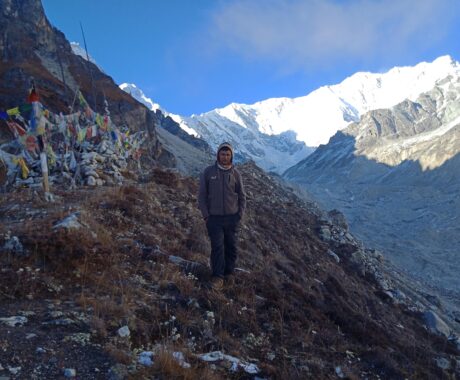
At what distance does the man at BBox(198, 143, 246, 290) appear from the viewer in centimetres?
790

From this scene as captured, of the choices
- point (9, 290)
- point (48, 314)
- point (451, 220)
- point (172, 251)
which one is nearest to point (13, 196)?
point (172, 251)

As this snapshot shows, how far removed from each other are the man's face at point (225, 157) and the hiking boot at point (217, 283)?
205 centimetres

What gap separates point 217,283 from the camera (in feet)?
25.3

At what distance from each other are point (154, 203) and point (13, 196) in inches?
142

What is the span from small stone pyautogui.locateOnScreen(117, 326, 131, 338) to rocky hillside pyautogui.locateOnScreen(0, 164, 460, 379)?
2 cm

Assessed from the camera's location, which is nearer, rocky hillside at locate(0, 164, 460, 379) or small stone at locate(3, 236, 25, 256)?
rocky hillside at locate(0, 164, 460, 379)

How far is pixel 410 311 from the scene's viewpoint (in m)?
17.2

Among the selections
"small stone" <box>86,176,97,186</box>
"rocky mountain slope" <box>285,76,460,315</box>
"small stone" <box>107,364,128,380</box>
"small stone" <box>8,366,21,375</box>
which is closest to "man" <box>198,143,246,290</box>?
"small stone" <box>107,364,128,380</box>

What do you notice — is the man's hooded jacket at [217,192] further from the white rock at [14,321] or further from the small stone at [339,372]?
the white rock at [14,321]

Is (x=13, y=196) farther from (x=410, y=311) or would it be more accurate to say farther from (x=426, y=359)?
(x=410, y=311)

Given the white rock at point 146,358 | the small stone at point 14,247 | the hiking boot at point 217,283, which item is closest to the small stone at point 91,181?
the small stone at point 14,247

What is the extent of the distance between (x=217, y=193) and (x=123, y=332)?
3171 millimetres

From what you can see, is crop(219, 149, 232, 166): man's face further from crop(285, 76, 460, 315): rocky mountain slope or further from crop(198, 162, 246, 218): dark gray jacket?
crop(285, 76, 460, 315): rocky mountain slope

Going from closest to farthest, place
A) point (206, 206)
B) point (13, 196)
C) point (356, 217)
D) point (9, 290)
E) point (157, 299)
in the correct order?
point (9, 290)
point (157, 299)
point (206, 206)
point (13, 196)
point (356, 217)
